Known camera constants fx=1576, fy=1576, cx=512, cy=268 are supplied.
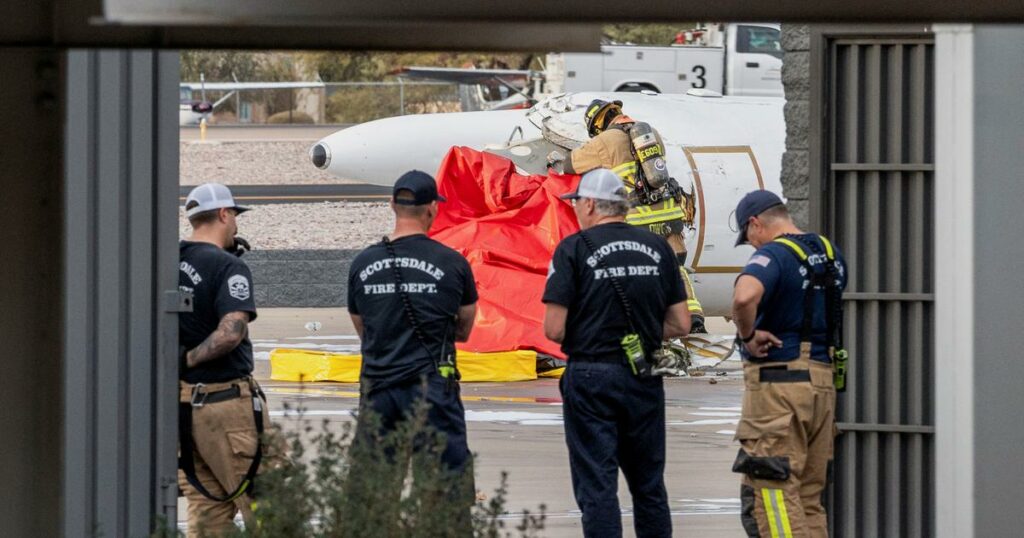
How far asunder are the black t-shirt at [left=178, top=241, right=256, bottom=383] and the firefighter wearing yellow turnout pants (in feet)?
23.3

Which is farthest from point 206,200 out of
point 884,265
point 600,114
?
point 600,114

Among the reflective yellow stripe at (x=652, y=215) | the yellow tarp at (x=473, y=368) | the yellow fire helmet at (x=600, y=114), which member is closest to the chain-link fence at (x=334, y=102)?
the yellow tarp at (x=473, y=368)

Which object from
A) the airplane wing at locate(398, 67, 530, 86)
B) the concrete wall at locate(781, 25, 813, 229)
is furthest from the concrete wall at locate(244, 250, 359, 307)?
the concrete wall at locate(781, 25, 813, 229)

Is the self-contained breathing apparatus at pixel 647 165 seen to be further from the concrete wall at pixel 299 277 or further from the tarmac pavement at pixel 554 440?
the concrete wall at pixel 299 277

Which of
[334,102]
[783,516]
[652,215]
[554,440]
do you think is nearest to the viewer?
[783,516]

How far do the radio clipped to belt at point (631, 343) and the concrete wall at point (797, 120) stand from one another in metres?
1.19

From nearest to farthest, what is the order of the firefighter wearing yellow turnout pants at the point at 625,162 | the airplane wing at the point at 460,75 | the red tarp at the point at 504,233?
the firefighter wearing yellow turnout pants at the point at 625,162 < the red tarp at the point at 504,233 < the airplane wing at the point at 460,75

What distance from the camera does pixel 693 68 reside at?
1423 inches

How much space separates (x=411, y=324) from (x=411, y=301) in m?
0.10

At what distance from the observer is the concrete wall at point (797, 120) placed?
7.88m

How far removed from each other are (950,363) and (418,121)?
14.0 metres

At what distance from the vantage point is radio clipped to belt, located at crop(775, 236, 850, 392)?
276 inches

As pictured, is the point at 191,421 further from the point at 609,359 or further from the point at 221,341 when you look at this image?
the point at 609,359

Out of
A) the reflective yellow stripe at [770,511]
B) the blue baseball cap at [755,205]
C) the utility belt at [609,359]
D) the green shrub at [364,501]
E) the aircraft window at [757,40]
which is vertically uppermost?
the aircraft window at [757,40]
